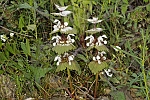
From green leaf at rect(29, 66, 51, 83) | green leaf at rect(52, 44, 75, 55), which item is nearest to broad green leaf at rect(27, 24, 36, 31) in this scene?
green leaf at rect(29, 66, 51, 83)

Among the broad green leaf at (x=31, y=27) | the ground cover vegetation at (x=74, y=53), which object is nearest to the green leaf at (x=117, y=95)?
the ground cover vegetation at (x=74, y=53)

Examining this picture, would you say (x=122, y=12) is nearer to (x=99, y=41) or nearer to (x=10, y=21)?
(x=99, y=41)

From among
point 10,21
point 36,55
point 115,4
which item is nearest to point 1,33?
point 10,21

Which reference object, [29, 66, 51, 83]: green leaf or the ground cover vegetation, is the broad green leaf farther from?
[29, 66, 51, 83]: green leaf

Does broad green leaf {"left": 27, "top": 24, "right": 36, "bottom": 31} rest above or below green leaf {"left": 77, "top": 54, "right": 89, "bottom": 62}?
above

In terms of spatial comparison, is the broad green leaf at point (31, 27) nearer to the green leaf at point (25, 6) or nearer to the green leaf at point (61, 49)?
the green leaf at point (25, 6)

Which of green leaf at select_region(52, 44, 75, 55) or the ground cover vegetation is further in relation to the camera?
the ground cover vegetation

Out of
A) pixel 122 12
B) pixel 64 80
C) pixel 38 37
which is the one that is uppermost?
pixel 122 12

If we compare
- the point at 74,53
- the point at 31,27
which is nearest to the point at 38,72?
the point at 74,53
